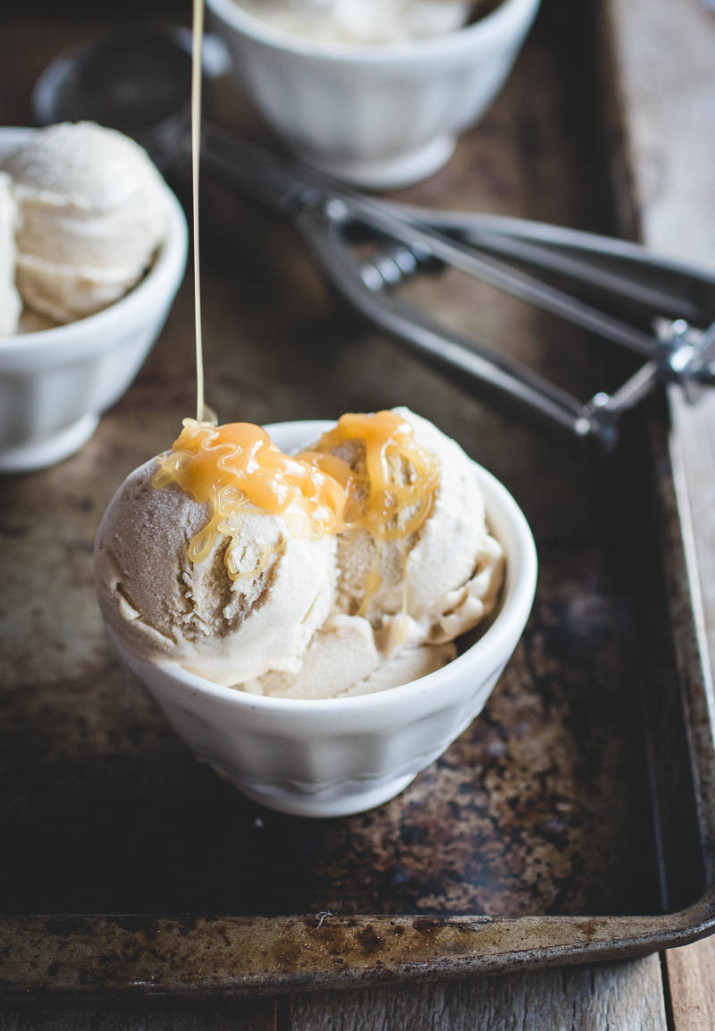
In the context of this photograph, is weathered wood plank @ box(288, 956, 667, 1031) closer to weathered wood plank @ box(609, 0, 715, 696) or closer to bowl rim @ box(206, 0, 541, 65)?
weathered wood plank @ box(609, 0, 715, 696)

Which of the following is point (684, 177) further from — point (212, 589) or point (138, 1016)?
point (138, 1016)

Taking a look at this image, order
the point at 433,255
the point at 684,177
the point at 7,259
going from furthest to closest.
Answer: the point at 684,177
the point at 433,255
the point at 7,259

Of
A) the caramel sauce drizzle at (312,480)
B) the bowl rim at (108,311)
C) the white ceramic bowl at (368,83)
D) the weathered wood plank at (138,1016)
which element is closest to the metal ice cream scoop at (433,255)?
the white ceramic bowl at (368,83)

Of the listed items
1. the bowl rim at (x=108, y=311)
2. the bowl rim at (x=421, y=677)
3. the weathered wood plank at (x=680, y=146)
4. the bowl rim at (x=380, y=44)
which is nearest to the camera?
the bowl rim at (x=421, y=677)

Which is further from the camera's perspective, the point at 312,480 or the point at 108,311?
the point at 108,311

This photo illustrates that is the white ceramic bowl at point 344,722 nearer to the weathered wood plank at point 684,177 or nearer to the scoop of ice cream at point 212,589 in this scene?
the scoop of ice cream at point 212,589

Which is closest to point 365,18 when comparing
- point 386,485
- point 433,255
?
point 433,255
